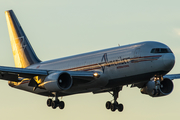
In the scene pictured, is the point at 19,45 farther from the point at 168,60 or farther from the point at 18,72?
the point at 168,60

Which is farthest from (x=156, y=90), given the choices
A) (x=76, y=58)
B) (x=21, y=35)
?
(x=21, y=35)

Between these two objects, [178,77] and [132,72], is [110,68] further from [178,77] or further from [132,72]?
[178,77]

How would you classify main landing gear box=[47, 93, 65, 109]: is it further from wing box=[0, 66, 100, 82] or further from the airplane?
wing box=[0, 66, 100, 82]

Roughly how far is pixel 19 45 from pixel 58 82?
55.7ft

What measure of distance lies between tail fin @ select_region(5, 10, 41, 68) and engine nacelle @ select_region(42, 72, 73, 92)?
13.0 meters

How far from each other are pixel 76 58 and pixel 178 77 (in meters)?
12.8

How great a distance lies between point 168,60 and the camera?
43406mm

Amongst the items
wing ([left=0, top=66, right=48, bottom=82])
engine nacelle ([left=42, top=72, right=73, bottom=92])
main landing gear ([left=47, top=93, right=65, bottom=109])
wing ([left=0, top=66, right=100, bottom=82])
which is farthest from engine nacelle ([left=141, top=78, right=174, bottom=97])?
wing ([left=0, top=66, right=48, bottom=82])

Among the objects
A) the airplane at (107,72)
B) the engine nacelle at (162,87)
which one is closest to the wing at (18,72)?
the airplane at (107,72)

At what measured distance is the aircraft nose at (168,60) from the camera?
142ft

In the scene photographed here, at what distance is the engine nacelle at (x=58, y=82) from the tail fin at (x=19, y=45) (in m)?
13.0

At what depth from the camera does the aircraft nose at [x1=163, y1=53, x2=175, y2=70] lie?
4341 centimetres

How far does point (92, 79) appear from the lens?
46.1 metres

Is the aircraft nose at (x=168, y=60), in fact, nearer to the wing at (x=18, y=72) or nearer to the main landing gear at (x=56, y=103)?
the wing at (x=18, y=72)
